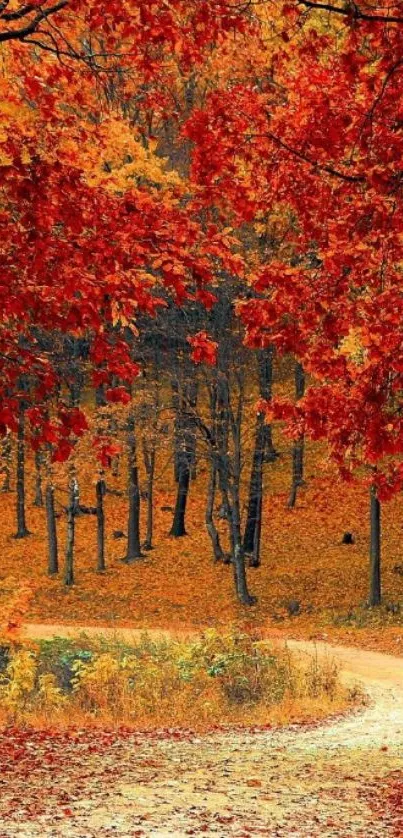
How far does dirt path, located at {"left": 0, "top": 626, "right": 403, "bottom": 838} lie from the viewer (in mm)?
8164

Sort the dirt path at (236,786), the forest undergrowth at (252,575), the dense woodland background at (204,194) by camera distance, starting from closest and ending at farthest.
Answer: the dense woodland background at (204,194), the dirt path at (236,786), the forest undergrowth at (252,575)

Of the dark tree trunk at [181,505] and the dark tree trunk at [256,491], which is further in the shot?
the dark tree trunk at [181,505]

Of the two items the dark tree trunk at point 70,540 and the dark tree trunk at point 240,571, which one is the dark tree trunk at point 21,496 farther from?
the dark tree trunk at point 240,571

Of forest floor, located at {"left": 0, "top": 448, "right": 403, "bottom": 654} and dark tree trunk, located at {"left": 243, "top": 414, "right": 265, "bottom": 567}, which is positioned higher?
dark tree trunk, located at {"left": 243, "top": 414, "right": 265, "bottom": 567}

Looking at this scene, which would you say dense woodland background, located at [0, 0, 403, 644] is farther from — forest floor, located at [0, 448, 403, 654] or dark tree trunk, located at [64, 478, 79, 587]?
dark tree trunk, located at [64, 478, 79, 587]

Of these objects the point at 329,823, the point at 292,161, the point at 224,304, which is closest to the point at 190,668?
the point at 329,823

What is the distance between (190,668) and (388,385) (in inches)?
305

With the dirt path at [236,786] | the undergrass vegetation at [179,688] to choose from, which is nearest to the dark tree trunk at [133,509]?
the undergrass vegetation at [179,688]

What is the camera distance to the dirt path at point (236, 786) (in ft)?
26.8

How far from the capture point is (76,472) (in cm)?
3045

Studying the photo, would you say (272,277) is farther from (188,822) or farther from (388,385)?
(188,822)

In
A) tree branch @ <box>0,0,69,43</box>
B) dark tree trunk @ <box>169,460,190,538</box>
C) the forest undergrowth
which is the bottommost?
the forest undergrowth

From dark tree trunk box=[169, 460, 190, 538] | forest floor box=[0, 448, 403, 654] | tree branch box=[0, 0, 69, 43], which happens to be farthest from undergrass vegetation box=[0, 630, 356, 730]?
dark tree trunk box=[169, 460, 190, 538]

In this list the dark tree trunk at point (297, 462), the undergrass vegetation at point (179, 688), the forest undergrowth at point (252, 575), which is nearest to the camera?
the undergrass vegetation at point (179, 688)
